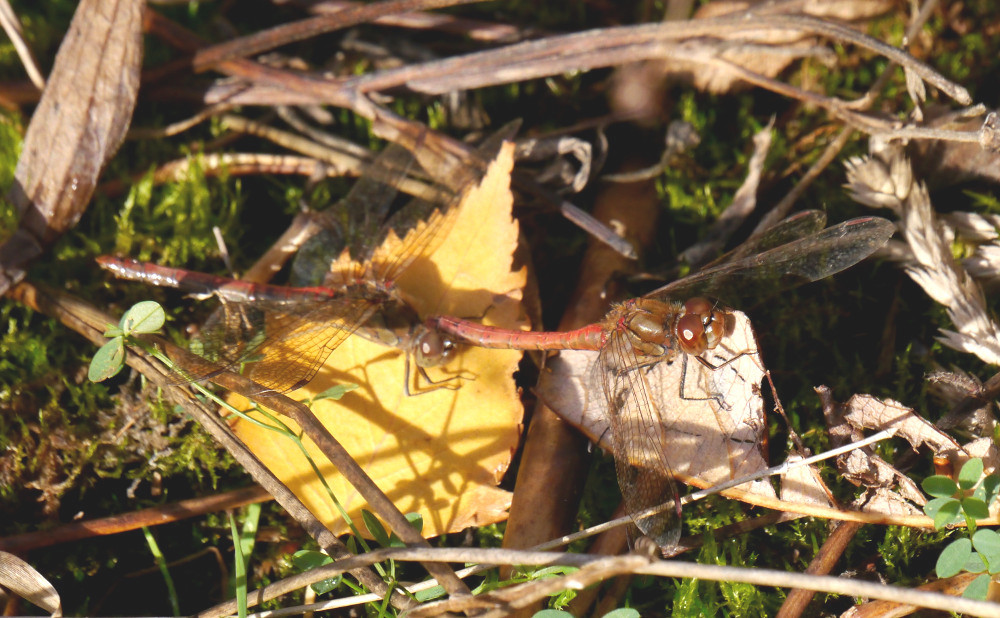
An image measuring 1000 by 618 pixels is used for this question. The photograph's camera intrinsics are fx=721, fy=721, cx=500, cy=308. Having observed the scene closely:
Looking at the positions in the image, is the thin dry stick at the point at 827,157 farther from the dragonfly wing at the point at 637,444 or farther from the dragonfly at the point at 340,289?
the dragonfly at the point at 340,289

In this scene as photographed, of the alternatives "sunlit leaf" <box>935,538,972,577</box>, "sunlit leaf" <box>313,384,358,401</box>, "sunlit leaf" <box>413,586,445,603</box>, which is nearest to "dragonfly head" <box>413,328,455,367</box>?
"sunlit leaf" <box>313,384,358,401</box>

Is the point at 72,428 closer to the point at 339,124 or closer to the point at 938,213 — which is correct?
the point at 339,124

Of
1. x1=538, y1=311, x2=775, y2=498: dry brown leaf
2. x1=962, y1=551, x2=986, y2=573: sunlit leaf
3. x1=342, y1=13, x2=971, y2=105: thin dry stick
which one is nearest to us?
x1=962, y1=551, x2=986, y2=573: sunlit leaf

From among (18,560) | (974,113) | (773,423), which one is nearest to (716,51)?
(974,113)

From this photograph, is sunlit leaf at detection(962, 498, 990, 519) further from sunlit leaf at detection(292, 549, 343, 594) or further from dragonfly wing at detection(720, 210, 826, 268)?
sunlit leaf at detection(292, 549, 343, 594)

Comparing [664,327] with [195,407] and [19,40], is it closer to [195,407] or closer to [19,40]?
[195,407]

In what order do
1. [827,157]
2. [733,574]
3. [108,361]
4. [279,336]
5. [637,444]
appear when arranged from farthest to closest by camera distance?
[827,157], [279,336], [108,361], [637,444], [733,574]

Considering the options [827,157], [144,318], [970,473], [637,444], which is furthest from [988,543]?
[144,318]

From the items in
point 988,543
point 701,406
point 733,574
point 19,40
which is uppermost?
point 19,40
